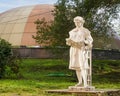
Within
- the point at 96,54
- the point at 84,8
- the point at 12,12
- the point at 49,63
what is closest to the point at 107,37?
the point at 84,8

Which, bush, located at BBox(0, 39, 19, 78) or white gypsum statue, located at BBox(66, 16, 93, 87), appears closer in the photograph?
white gypsum statue, located at BBox(66, 16, 93, 87)

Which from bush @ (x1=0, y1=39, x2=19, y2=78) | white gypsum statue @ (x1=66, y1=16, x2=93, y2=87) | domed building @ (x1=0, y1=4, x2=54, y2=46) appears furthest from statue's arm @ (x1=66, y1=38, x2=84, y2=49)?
domed building @ (x1=0, y1=4, x2=54, y2=46)

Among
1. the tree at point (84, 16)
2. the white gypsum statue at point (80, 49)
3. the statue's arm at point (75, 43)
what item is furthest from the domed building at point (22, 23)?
the statue's arm at point (75, 43)

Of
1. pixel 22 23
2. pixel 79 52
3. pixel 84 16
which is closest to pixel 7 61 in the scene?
pixel 84 16

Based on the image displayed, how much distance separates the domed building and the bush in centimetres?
2034

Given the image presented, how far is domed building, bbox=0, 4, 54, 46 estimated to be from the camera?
5041 cm

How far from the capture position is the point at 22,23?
52125 mm

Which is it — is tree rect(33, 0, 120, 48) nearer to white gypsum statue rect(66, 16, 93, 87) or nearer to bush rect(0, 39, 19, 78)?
bush rect(0, 39, 19, 78)

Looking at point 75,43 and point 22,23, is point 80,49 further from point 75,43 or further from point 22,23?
point 22,23

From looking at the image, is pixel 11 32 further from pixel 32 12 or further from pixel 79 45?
pixel 79 45

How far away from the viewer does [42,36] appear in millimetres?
31984

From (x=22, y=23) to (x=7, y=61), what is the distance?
24.3 m

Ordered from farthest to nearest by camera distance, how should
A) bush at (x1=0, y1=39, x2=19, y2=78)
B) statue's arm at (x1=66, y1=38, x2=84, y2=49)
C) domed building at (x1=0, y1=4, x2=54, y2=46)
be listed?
domed building at (x1=0, y1=4, x2=54, y2=46) < bush at (x1=0, y1=39, x2=19, y2=78) < statue's arm at (x1=66, y1=38, x2=84, y2=49)

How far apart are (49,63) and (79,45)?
2628 centimetres
